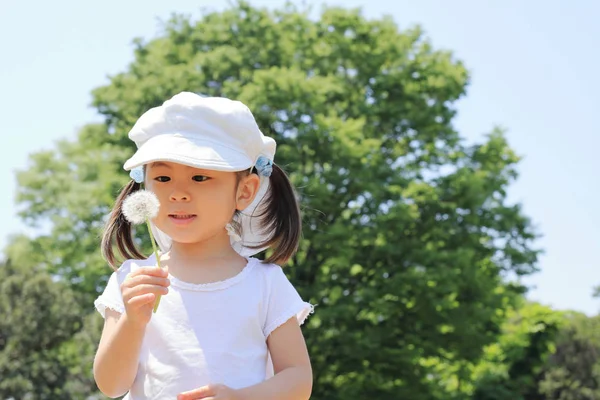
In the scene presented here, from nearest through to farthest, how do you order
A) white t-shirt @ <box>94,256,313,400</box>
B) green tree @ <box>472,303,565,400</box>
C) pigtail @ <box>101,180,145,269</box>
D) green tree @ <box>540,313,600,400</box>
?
white t-shirt @ <box>94,256,313,400</box>, pigtail @ <box>101,180,145,269</box>, green tree @ <box>472,303,565,400</box>, green tree @ <box>540,313,600,400</box>

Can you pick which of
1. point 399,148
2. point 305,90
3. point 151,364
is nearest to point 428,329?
point 399,148

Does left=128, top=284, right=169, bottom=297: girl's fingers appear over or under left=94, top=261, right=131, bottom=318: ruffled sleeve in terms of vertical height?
over

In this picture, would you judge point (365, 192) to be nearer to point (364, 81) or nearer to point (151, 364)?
point (364, 81)

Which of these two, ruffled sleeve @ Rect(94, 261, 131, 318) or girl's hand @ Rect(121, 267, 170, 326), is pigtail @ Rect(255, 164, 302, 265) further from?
girl's hand @ Rect(121, 267, 170, 326)

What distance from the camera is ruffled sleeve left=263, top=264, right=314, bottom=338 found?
311cm

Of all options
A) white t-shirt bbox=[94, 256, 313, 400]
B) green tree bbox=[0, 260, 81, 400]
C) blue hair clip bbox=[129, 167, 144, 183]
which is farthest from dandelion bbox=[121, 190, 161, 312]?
green tree bbox=[0, 260, 81, 400]

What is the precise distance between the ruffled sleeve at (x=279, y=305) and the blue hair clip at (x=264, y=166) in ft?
1.14

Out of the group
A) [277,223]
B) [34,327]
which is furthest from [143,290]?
[34,327]

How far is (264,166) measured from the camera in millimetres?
3258

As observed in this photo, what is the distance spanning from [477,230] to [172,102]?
19288mm

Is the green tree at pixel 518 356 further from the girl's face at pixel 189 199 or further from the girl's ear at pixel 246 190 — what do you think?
the girl's face at pixel 189 199

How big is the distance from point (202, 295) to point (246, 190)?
0.40 metres

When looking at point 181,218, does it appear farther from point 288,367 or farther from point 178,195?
point 288,367

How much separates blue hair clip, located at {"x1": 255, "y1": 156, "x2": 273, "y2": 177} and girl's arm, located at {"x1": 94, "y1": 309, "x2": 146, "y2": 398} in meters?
0.70
